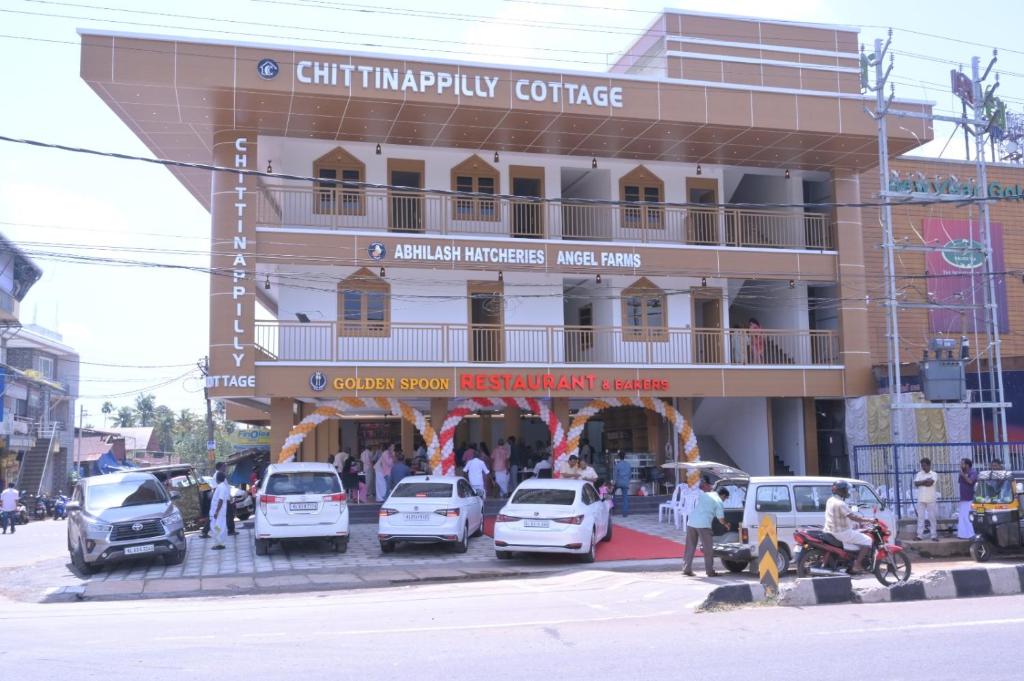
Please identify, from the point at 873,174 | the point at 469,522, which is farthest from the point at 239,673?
the point at 873,174

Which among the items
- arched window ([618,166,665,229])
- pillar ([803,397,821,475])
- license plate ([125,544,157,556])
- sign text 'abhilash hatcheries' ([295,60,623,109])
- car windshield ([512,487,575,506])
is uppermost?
sign text 'abhilash hatcheries' ([295,60,623,109])

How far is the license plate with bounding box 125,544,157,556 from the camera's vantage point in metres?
16.9

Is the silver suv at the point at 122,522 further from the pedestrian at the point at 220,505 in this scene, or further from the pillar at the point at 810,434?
the pillar at the point at 810,434

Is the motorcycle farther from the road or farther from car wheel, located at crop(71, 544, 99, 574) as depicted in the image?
car wheel, located at crop(71, 544, 99, 574)

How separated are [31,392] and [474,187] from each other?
34.8m

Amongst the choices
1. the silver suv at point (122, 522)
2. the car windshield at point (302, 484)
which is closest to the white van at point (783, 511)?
the car windshield at point (302, 484)

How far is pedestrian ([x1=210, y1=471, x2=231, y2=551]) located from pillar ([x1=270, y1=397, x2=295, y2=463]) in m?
2.05

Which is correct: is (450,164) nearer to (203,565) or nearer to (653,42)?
(653,42)

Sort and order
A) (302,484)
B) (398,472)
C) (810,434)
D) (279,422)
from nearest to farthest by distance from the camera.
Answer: (302,484), (398,472), (279,422), (810,434)

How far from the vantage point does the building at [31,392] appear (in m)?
44.3

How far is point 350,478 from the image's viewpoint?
24.8 metres

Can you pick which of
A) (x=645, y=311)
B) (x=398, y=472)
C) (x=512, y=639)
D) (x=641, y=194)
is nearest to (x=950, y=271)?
(x=641, y=194)

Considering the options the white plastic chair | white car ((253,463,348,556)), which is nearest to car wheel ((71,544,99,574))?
white car ((253,463,348,556))

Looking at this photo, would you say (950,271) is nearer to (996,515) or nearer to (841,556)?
(996,515)
